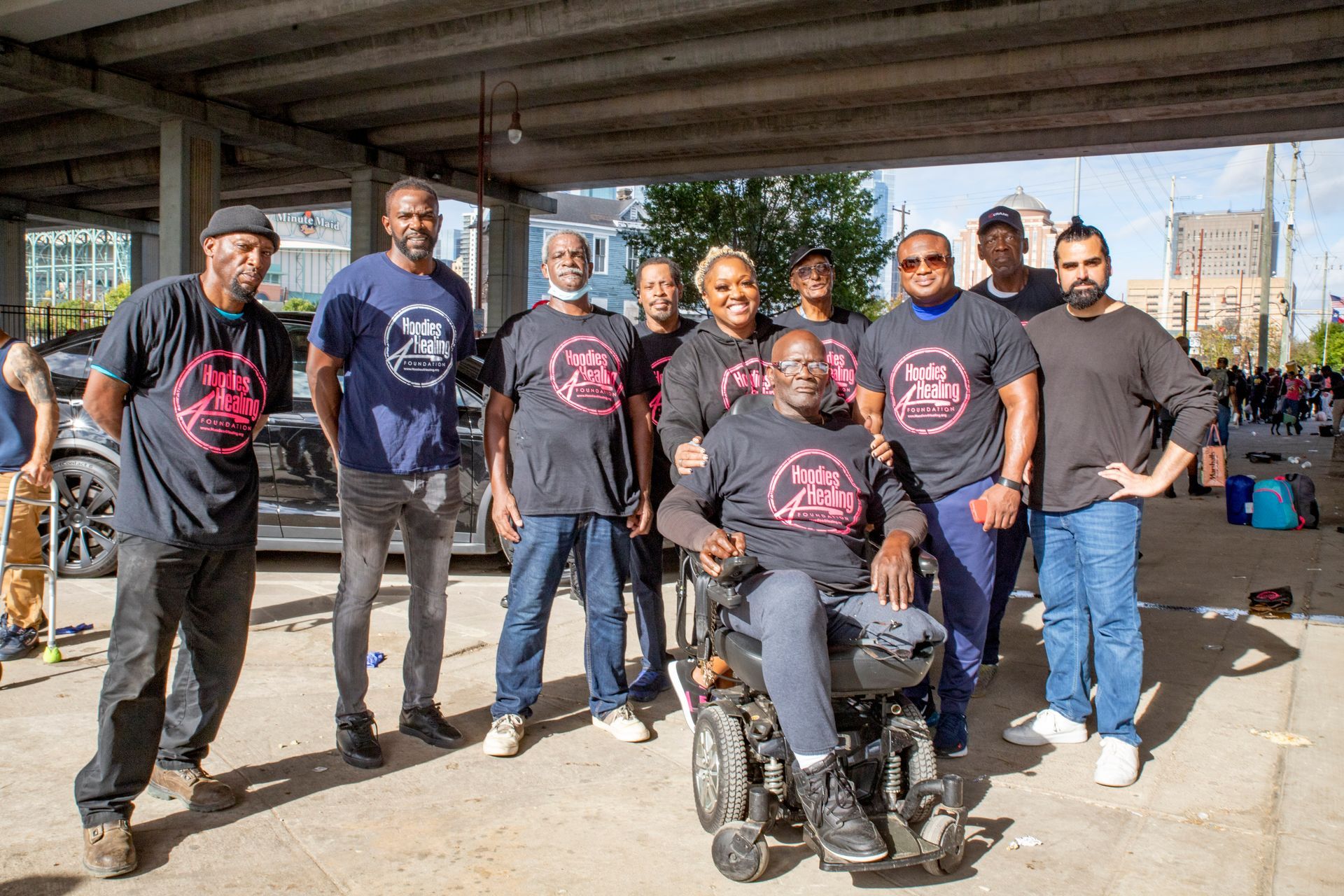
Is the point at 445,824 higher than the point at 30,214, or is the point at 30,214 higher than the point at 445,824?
the point at 30,214

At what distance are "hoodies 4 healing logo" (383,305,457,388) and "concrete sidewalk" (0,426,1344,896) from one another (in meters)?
1.45

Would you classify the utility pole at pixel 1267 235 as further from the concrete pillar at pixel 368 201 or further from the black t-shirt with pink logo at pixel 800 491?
the black t-shirt with pink logo at pixel 800 491

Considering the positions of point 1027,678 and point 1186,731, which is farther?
point 1027,678

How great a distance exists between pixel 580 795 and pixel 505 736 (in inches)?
19.3

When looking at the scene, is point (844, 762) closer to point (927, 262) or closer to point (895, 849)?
point (895, 849)

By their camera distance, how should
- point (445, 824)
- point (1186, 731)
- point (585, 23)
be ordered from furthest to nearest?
1. point (585, 23)
2. point (1186, 731)
3. point (445, 824)

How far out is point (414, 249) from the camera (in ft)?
12.7

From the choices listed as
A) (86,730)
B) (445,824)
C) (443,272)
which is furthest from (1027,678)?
(86,730)

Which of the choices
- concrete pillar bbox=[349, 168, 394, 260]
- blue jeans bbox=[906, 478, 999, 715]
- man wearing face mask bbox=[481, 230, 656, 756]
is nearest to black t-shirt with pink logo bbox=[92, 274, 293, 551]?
man wearing face mask bbox=[481, 230, 656, 756]

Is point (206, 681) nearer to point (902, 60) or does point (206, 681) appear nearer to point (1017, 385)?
point (1017, 385)

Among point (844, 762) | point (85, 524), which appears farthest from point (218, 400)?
point (85, 524)

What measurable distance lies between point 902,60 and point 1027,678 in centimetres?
1118

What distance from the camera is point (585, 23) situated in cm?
A: 1321

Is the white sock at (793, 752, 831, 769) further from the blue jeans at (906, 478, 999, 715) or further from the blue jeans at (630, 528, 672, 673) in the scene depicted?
the blue jeans at (630, 528, 672, 673)
